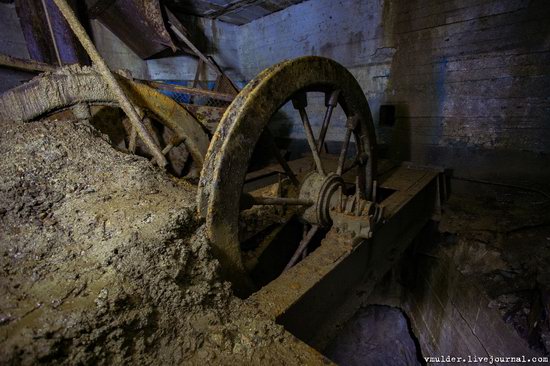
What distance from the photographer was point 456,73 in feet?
13.5

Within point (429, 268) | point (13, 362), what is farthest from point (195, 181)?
point (429, 268)

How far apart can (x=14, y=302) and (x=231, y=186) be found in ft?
2.92

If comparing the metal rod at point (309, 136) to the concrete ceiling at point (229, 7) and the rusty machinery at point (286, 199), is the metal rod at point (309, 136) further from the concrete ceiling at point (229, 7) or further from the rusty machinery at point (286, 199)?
the concrete ceiling at point (229, 7)

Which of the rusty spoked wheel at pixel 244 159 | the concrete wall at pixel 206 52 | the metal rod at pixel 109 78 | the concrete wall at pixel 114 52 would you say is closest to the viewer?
the rusty spoked wheel at pixel 244 159

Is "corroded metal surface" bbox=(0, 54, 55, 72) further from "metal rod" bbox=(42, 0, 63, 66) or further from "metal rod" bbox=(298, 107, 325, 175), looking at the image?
"metal rod" bbox=(298, 107, 325, 175)

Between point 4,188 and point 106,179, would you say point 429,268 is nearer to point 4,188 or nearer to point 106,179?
point 106,179

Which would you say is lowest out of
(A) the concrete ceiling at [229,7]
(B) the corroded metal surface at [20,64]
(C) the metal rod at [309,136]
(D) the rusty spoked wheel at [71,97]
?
(C) the metal rod at [309,136]

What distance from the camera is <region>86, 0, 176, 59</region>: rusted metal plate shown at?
4.30 m

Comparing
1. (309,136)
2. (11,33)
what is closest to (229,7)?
(11,33)

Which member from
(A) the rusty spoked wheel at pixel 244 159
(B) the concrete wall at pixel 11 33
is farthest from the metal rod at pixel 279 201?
(B) the concrete wall at pixel 11 33

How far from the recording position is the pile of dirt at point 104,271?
77 cm

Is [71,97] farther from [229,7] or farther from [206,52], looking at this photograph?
[206,52]

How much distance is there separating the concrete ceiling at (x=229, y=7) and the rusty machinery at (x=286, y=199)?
11.9 ft

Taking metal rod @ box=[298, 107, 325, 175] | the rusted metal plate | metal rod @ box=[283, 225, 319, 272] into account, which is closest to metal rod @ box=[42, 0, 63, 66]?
the rusted metal plate
